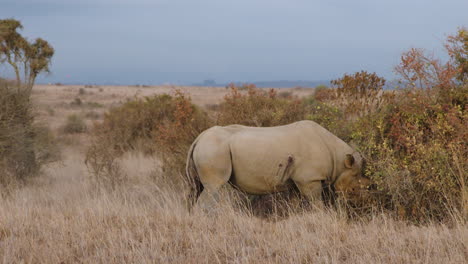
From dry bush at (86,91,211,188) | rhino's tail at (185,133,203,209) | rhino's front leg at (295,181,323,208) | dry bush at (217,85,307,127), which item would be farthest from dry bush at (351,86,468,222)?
dry bush at (86,91,211,188)

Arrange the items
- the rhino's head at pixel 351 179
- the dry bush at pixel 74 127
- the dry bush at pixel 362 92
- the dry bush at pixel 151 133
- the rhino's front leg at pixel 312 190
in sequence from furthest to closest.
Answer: the dry bush at pixel 74 127
the dry bush at pixel 151 133
the dry bush at pixel 362 92
the rhino's head at pixel 351 179
the rhino's front leg at pixel 312 190

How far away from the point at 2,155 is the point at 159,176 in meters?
3.78

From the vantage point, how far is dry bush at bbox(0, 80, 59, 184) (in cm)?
1073

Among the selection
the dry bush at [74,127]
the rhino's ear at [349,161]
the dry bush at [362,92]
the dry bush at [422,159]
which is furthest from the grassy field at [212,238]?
the dry bush at [74,127]

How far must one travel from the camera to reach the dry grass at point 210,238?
5102mm

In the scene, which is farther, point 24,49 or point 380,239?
point 24,49

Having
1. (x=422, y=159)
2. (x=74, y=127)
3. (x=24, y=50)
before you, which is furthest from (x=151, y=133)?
(x=74, y=127)

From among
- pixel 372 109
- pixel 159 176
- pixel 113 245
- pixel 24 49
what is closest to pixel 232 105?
pixel 159 176

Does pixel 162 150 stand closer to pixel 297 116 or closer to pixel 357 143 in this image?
pixel 297 116

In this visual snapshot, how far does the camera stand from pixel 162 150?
424 inches

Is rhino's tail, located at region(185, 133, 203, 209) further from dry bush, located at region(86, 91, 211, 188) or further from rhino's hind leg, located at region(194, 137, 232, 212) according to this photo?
dry bush, located at region(86, 91, 211, 188)

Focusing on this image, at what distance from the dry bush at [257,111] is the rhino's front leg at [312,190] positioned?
3002 mm

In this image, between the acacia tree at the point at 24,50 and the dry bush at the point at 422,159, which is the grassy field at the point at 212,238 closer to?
the dry bush at the point at 422,159

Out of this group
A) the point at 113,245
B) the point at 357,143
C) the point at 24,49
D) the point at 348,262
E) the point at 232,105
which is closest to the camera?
the point at 348,262
